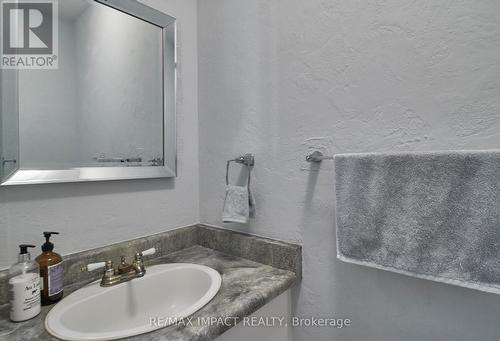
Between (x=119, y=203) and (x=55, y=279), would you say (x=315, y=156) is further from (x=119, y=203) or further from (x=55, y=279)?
(x=55, y=279)

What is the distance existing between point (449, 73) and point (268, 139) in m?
0.58

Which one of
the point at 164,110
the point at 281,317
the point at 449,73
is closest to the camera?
the point at 449,73

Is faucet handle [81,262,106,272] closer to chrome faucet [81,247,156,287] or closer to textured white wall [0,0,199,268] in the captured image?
chrome faucet [81,247,156,287]

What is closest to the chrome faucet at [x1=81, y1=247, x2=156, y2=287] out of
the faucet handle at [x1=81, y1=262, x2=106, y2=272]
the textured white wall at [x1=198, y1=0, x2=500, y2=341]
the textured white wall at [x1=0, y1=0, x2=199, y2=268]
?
the faucet handle at [x1=81, y1=262, x2=106, y2=272]

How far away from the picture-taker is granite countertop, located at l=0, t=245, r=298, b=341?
1.89 feet

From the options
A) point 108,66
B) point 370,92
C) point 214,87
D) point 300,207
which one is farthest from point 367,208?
point 108,66

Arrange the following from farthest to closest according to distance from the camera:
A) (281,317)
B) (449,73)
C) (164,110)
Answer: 1. (164,110)
2. (281,317)
3. (449,73)

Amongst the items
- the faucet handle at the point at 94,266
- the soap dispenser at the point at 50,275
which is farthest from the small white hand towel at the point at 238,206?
the soap dispenser at the point at 50,275

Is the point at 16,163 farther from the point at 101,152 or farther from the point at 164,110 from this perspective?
the point at 164,110

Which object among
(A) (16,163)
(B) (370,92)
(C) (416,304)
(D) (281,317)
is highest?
(B) (370,92)

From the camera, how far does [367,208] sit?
2.36ft

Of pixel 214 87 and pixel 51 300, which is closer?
pixel 51 300

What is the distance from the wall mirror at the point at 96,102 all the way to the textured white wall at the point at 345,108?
9.0 inches

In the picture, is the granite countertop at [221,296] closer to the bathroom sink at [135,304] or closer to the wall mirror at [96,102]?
the bathroom sink at [135,304]
